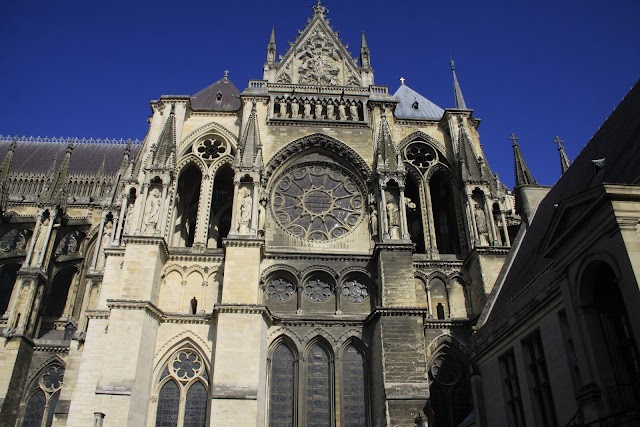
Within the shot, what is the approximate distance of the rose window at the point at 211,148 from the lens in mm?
23016

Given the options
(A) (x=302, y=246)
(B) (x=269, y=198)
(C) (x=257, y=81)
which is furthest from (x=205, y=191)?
(C) (x=257, y=81)

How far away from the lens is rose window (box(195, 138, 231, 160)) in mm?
23016

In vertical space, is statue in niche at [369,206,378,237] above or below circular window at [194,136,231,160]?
below

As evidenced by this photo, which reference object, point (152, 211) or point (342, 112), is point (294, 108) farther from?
point (152, 211)

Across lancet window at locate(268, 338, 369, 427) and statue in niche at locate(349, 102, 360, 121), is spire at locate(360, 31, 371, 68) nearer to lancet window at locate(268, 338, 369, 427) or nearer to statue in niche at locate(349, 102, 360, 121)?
statue in niche at locate(349, 102, 360, 121)

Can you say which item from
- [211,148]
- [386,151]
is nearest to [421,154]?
[386,151]

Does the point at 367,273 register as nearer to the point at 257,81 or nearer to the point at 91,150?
the point at 257,81

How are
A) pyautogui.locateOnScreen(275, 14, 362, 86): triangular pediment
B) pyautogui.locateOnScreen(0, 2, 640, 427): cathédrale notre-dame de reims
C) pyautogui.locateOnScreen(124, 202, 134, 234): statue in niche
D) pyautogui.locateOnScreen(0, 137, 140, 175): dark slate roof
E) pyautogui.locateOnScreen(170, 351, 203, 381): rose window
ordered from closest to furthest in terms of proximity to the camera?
pyautogui.locateOnScreen(0, 2, 640, 427): cathédrale notre-dame de reims → pyautogui.locateOnScreen(170, 351, 203, 381): rose window → pyautogui.locateOnScreen(124, 202, 134, 234): statue in niche → pyautogui.locateOnScreen(275, 14, 362, 86): triangular pediment → pyautogui.locateOnScreen(0, 137, 140, 175): dark slate roof

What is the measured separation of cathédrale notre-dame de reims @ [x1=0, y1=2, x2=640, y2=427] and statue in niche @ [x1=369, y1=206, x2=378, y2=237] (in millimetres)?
126

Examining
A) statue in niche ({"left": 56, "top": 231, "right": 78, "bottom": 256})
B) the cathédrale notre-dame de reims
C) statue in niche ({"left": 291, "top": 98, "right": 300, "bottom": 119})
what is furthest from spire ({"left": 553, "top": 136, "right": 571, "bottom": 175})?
statue in niche ({"left": 56, "top": 231, "right": 78, "bottom": 256})

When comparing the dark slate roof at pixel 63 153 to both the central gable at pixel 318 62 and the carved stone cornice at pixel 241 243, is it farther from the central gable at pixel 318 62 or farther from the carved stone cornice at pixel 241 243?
the carved stone cornice at pixel 241 243

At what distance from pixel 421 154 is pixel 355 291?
23.2 ft

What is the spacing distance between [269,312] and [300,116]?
355 inches

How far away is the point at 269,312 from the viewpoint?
18.6 metres
